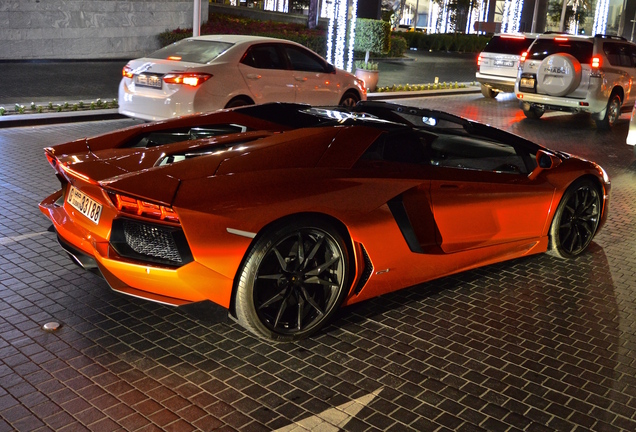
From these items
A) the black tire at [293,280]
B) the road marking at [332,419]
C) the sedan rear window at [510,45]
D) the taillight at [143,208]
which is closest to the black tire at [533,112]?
the sedan rear window at [510,45]

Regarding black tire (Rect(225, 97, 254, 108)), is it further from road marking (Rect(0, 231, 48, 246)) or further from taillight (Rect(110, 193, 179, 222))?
taillight (Rect(110, 193, 179, 222))

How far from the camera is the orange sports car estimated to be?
170 inches

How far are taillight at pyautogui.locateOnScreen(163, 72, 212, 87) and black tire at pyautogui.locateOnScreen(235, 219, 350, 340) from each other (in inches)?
259

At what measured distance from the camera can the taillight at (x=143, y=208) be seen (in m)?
4.22

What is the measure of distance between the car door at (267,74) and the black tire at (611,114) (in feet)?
27.0

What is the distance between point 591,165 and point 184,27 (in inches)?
808

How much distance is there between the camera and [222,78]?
11.1 meters

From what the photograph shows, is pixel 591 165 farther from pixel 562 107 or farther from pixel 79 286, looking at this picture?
pixel 562 107

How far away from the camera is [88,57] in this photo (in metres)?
22.1

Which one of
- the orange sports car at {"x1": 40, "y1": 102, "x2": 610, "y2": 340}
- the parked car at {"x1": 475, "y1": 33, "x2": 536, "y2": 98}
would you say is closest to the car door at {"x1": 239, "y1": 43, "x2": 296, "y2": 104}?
the orange sports car at {"x1": 40, "y1": 102, "x2": 610, "y2": 340}

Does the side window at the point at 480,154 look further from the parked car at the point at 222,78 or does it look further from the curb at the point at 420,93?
the curb at the point at 420,93

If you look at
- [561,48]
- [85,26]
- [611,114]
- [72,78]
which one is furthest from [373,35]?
[72,78]

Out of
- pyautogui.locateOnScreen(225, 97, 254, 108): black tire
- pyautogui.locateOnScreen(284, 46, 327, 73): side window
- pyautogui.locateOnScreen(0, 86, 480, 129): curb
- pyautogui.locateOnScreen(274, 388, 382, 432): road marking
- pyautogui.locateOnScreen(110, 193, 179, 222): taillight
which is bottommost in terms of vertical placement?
pyautogui.locateOnScreen(274, 388, 382, 432): road marking

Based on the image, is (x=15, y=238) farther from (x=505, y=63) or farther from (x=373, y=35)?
(x=373, y=35)
